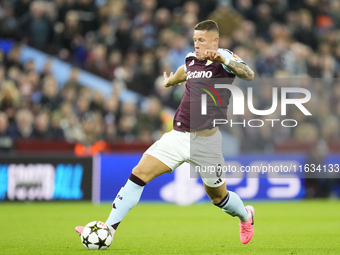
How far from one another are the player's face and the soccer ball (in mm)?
2056

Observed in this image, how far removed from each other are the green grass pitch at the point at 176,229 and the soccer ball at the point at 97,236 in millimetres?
105

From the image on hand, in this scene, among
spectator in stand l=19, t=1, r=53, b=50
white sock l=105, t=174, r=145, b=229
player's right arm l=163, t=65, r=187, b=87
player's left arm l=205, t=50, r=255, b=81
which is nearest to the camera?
player's left arm l=205, t=50, r=255, b=81

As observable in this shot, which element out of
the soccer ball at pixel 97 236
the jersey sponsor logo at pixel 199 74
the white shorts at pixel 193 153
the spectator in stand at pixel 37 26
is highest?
the spectator in stand at pixel 37 26

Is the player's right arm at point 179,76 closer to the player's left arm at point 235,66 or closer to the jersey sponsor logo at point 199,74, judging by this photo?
the jersey sponsor logo at point 199,74

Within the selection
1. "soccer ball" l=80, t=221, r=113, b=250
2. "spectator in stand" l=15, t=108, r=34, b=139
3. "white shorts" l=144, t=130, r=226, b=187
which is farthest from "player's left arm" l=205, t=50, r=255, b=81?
"spectator in stand" l=15, t=108, r=34, b=139

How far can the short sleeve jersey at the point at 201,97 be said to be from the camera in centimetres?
660

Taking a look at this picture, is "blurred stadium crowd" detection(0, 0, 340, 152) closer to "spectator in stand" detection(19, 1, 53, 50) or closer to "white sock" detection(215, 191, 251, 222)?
"spectator in stand" detection(19, 1, 53, 50)

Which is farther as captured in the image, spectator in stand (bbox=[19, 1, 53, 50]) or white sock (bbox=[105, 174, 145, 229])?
spectator in stand (bbox=[19, 1, 53, 50])

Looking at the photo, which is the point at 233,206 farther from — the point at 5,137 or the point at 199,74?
A: the point at 5,137

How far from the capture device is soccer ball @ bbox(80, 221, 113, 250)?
618cm

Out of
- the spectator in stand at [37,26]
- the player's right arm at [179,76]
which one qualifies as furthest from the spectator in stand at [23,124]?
the player's right arm at [179,76]

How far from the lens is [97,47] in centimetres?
1633

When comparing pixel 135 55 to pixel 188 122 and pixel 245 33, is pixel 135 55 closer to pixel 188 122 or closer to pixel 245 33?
pixel 245 33

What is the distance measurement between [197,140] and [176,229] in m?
2.70
